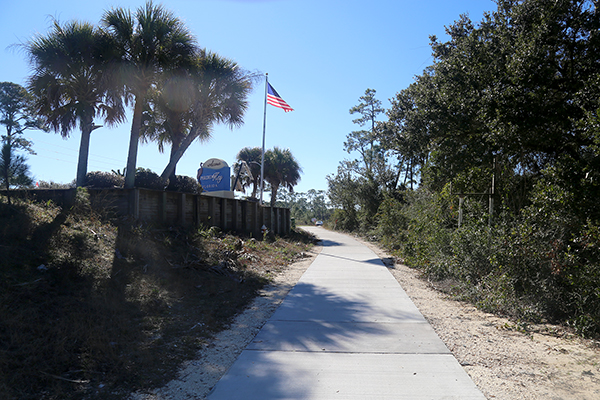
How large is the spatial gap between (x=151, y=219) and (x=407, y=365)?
28.8 feet

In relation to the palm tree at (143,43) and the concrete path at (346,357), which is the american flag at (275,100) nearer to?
Answer: the palm tree at (143,43)

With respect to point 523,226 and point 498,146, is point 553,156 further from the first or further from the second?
point 523,226

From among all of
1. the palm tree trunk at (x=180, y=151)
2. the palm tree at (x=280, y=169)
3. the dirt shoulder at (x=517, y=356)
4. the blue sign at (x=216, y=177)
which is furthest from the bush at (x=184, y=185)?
the palm tree at (x=280, y=169)

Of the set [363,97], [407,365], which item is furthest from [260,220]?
[363,97]

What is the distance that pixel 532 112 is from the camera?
22.1 feet

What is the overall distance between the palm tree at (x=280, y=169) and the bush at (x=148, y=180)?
64.9 feet

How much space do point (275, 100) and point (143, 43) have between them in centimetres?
986

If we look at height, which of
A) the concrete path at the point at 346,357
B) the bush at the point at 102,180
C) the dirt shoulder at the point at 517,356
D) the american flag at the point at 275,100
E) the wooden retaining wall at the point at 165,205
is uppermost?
the american flag at the point at 275,100

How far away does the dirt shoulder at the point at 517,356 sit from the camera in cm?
375

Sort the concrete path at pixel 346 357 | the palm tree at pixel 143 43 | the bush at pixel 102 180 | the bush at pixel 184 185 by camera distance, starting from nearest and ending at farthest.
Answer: the concrete path at pixel 346 357 → the palm tree at pixel 143 43 → the bush at pixel 102 180 → the bush at pixel 184 185

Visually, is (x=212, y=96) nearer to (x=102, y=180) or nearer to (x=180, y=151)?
(x=180, y=151)

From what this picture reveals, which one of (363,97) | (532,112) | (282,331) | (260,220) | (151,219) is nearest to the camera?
(282,331)

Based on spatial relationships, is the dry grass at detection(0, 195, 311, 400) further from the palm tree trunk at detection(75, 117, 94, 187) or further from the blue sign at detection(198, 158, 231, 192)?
the blue sign at detection(198, 158, 231, 192)

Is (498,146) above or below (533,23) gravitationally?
below
